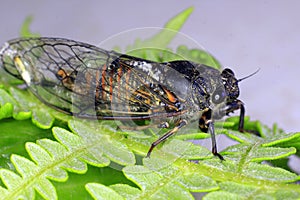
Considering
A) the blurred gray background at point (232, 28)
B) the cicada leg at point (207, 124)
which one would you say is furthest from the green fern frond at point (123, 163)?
the blurred gray background at point (232, 28)

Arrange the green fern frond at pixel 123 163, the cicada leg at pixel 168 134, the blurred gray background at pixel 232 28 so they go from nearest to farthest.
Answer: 1. the green fern frond at pixel 123 163
2. the cicada leg at pixel 168 134
3. the blurred gray background at pixel 232 28

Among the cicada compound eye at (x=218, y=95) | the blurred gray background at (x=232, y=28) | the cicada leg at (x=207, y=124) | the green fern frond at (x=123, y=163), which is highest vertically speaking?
the blurred gray background at (x=232, y=28)

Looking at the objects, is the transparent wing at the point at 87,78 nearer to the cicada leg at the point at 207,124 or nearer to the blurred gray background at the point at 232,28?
the cicada leg at the point at 207,124

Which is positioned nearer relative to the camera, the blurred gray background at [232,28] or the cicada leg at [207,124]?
the cicada leg at [207,124]

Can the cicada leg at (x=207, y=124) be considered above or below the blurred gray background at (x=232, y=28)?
below

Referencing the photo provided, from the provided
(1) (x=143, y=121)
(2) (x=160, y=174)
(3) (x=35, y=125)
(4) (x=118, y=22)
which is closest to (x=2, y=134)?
(3) (x=35, y=125)

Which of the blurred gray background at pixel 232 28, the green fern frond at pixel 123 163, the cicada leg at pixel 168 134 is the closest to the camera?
the green fern frond at pixel 123 163

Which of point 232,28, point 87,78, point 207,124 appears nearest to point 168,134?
point 207,124

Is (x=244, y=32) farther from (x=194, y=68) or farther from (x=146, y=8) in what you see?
(x=194, y=68)
